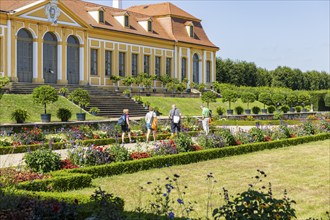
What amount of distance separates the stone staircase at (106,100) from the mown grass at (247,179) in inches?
594

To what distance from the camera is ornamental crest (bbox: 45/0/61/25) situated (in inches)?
1287

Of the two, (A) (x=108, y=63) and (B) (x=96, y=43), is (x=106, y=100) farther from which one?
(A) (x=108, y=63)

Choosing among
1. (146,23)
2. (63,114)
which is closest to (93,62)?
(146,23)

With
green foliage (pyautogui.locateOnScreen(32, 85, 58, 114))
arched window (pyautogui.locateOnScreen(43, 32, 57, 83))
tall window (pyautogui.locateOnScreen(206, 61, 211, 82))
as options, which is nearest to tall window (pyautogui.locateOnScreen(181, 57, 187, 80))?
tall window (pyautogui.locateOnScreen(206, 61, 211, 82))

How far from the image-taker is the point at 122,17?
39.9 meters

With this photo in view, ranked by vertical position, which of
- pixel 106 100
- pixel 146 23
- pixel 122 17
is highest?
pixel 122 17

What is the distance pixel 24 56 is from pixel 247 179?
22.9 meters

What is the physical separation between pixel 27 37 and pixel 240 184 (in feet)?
77.5

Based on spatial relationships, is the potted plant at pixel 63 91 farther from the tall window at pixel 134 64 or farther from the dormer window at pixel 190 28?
the dormer window at pixel 190 28

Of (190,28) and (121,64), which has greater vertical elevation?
(190,28)

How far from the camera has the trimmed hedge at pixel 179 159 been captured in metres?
11.8

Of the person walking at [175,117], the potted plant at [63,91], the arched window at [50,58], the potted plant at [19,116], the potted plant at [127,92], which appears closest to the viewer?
the person walking at [175,117]

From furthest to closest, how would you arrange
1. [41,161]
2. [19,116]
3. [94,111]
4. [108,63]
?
[108,63], [94,111], [19,116], [41,161]

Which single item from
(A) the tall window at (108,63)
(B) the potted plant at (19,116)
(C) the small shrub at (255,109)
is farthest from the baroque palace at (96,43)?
(B) the potted plant at (19,116)
